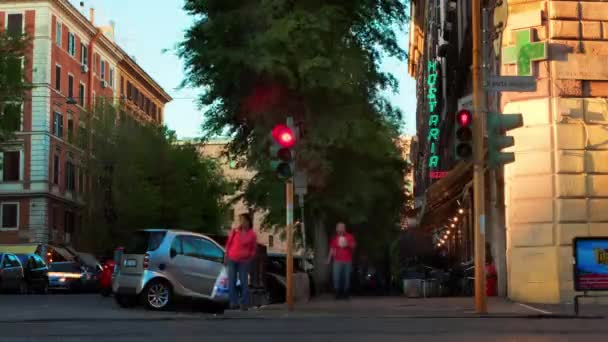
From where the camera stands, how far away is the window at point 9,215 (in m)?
62.8

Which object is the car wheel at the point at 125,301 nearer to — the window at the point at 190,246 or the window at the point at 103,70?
the window at the point at 190,246

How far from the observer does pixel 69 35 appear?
6694 cm

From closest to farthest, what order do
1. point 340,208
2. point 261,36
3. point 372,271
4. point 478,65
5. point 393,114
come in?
point 478,65, point 261,36, point 340,208, point 393,114, point 372,271

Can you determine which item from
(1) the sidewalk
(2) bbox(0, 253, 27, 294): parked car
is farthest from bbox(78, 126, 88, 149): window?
(1) the sidewalk

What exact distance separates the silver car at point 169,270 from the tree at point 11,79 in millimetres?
19966

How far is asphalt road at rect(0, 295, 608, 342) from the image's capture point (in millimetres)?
10891

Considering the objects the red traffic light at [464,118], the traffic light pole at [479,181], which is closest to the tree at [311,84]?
the traffic light pole at [479,181]

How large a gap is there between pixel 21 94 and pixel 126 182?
15.6 meters

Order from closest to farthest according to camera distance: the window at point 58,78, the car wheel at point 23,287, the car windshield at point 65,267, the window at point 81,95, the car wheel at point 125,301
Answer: the car wheel at point 125,301 → the car wheel at point 23,287 → the car windshield at point 65,267 → the window at point 58,78 → the window at point 81,95

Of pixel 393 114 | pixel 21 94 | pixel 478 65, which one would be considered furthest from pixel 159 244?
pixel 21 94

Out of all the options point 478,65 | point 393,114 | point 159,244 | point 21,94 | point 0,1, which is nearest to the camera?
point 478,65

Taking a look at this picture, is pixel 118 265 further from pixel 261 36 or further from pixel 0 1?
pixel 0 1

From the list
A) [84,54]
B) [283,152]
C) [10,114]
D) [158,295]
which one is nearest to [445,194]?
[158,295]

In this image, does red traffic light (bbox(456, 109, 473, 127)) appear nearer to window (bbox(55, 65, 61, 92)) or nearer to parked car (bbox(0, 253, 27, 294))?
parked car (bbox(0, 253, 27, 294))
